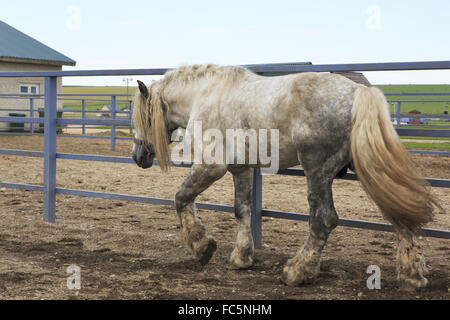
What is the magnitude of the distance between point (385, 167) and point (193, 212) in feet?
4.61

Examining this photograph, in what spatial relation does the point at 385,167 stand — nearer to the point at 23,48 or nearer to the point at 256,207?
the point at 256,207

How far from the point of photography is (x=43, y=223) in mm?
5492

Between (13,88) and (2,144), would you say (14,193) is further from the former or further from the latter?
(13,88)

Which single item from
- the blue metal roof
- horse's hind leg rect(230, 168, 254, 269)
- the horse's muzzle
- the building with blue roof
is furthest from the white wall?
horse's hind leg rect(230, 168, 254, 269)

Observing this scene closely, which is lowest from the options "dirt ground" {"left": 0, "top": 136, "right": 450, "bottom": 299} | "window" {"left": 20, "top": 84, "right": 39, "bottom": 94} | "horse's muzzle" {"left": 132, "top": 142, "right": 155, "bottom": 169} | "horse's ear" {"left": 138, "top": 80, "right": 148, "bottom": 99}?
"dirt ground" {"left": 0, "top": 136, "right": 450, "bottom": 299}

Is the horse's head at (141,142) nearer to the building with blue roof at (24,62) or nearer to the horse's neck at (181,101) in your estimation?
the horse's neck at (181,101)

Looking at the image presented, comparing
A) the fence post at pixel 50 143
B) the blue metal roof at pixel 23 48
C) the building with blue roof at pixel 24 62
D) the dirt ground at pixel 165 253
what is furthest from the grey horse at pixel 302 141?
the blue metal roof at pixel 23 48

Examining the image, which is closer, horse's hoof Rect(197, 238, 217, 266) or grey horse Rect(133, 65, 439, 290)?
grey horse Rect(133, 65, 439, 290)

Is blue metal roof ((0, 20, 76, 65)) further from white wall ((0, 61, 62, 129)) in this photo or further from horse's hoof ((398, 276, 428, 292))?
horse's hoof ((398, 276, 428, 292))

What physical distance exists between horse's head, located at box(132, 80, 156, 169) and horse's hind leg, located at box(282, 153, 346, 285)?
143 cm

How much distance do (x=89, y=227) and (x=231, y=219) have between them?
58.6 inches

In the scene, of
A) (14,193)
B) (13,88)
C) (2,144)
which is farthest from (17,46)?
(14,193)

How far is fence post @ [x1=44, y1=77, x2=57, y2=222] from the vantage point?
559 cm

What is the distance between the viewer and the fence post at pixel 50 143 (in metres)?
5.59
